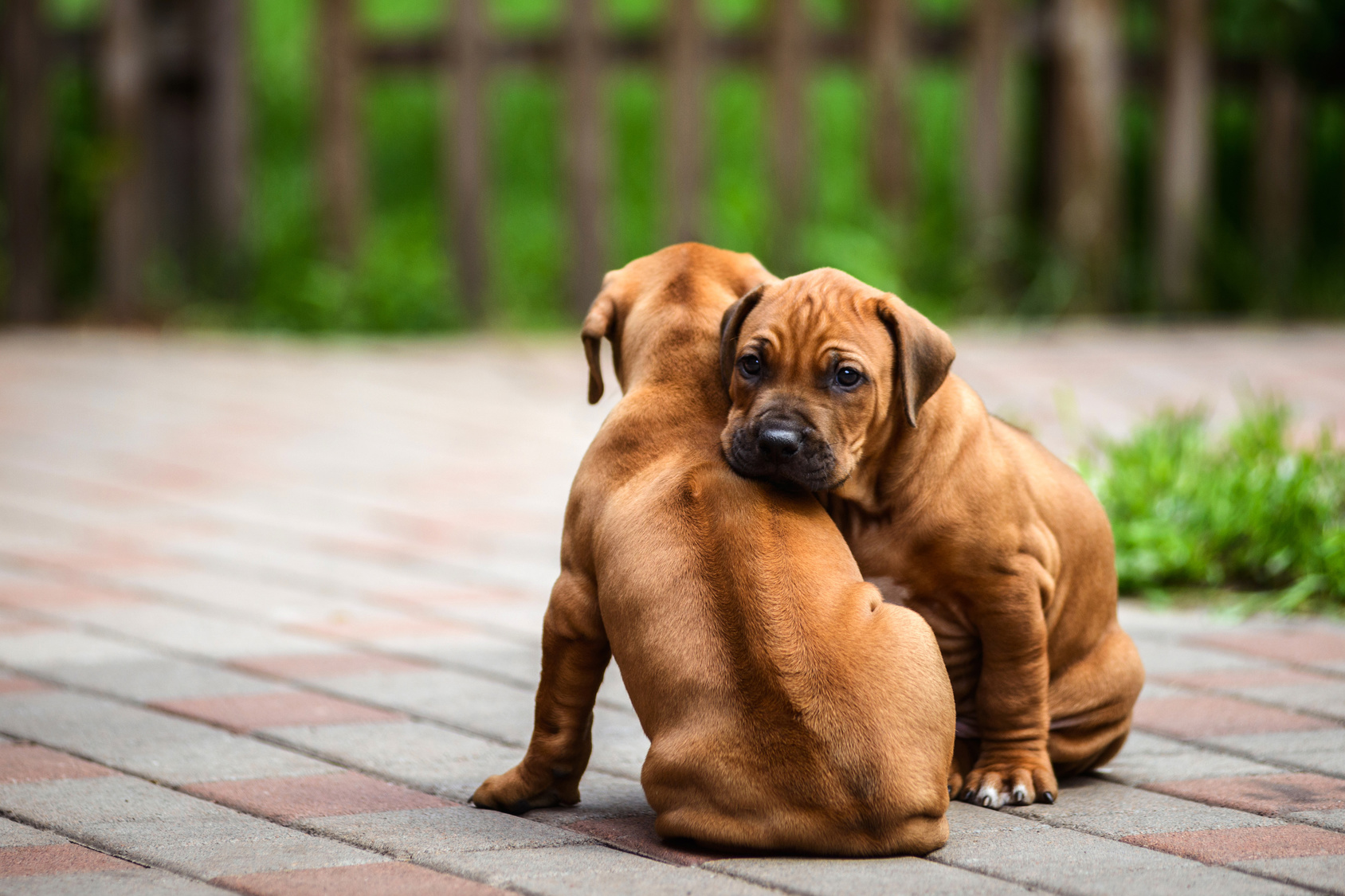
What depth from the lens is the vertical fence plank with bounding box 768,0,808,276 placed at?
8594mm

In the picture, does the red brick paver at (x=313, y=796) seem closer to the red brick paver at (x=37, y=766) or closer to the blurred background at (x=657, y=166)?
the red brick paver at (x=37, y=766)

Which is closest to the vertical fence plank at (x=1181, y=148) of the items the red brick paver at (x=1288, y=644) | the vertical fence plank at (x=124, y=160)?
the red brick paver at (x=1288, y=644)

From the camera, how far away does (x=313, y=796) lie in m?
2.97

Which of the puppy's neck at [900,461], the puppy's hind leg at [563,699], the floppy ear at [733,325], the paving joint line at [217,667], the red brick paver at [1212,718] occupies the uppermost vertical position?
the floppy ear at [733,325]

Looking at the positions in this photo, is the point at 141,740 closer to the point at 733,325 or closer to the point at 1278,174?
the point at 733,325

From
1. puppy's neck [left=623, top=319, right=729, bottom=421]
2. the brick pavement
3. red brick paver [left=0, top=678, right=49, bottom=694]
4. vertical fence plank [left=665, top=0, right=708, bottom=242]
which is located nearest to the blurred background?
vertical fence plank [left=665, top=0, right=708, bottom=242]

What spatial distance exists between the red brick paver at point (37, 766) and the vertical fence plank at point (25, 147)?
589cm

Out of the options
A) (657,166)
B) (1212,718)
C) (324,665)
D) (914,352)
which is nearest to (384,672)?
A: (324,665)

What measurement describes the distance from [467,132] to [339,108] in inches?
27.9

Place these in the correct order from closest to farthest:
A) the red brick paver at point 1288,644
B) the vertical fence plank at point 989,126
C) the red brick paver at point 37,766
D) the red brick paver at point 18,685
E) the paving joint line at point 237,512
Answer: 1. the red brick paver at point 37,766
2. the red brick paver at point 18,685
3. the red brick paver at point 1288,644
4. the paving joint line at point 237,512
5. the vertical fence plank at point 989,126

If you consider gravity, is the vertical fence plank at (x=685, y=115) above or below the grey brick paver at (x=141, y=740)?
above

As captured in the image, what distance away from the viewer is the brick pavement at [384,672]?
259 cm

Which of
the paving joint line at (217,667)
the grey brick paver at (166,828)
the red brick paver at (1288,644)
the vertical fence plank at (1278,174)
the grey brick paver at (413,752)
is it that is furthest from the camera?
the vertical fence plank at (1278,174)

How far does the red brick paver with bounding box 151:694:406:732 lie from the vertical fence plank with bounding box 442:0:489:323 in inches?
205
